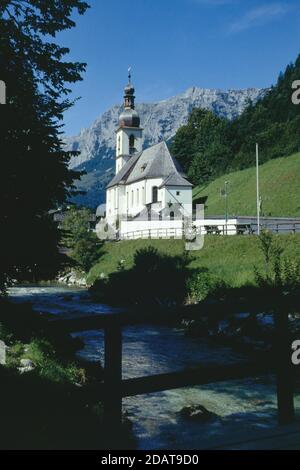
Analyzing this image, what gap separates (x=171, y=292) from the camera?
95.0ft

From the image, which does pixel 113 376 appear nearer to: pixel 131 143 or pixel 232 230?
pixel 232 230

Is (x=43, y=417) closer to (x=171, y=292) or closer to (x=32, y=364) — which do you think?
(x=32, y=364)

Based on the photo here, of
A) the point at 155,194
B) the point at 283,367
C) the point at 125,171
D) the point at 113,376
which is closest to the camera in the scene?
the point at 113,376

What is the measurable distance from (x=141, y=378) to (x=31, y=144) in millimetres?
7924

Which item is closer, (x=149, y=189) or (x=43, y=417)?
(x=43, y=417)

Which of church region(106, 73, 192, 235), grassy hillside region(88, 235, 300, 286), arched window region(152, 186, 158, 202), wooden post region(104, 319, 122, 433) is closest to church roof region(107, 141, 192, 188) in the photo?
church region(106, 73, 192, 235)

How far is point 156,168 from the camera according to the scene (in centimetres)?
7281

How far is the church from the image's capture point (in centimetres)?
6606

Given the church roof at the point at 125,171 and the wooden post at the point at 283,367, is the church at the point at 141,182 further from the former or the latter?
the wooden post at the point at 283,367

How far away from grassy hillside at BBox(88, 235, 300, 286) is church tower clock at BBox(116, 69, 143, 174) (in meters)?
51.0

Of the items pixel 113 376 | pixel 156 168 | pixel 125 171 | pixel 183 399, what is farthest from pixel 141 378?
pixel 125 171

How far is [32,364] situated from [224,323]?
1294cm

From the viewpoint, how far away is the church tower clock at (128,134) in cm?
9344
